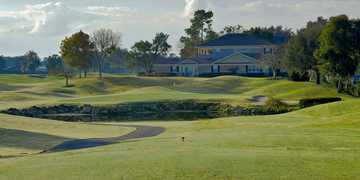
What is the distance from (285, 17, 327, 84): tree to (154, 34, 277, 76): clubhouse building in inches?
1046

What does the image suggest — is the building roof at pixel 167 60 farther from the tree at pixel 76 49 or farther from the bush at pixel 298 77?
the bush at pixel 298 77

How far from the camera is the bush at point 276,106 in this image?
70.8 meters

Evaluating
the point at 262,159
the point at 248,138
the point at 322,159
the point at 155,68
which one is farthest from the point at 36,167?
the point at 155,68

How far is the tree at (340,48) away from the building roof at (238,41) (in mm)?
60605

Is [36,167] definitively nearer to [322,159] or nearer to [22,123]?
[322,159]

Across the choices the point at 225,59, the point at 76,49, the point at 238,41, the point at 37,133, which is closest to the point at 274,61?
the point at 225,59

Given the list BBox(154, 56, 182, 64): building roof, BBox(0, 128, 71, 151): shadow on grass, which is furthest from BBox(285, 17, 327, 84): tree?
BBox(0, 128, 71, 151): shadow on grass

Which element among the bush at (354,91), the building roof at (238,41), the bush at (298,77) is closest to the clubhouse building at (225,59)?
the building roof at (238,41)

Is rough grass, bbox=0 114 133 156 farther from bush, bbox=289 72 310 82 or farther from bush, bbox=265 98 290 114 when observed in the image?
bush, bbox=289 72 310 82

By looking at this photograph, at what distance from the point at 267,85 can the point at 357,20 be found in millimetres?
20557

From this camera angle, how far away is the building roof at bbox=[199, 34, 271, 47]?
146 meters

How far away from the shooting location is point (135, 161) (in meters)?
19.5

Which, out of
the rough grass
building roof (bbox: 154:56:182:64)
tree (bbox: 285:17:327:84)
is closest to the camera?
the rough grass

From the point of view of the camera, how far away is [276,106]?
72.8 metres
